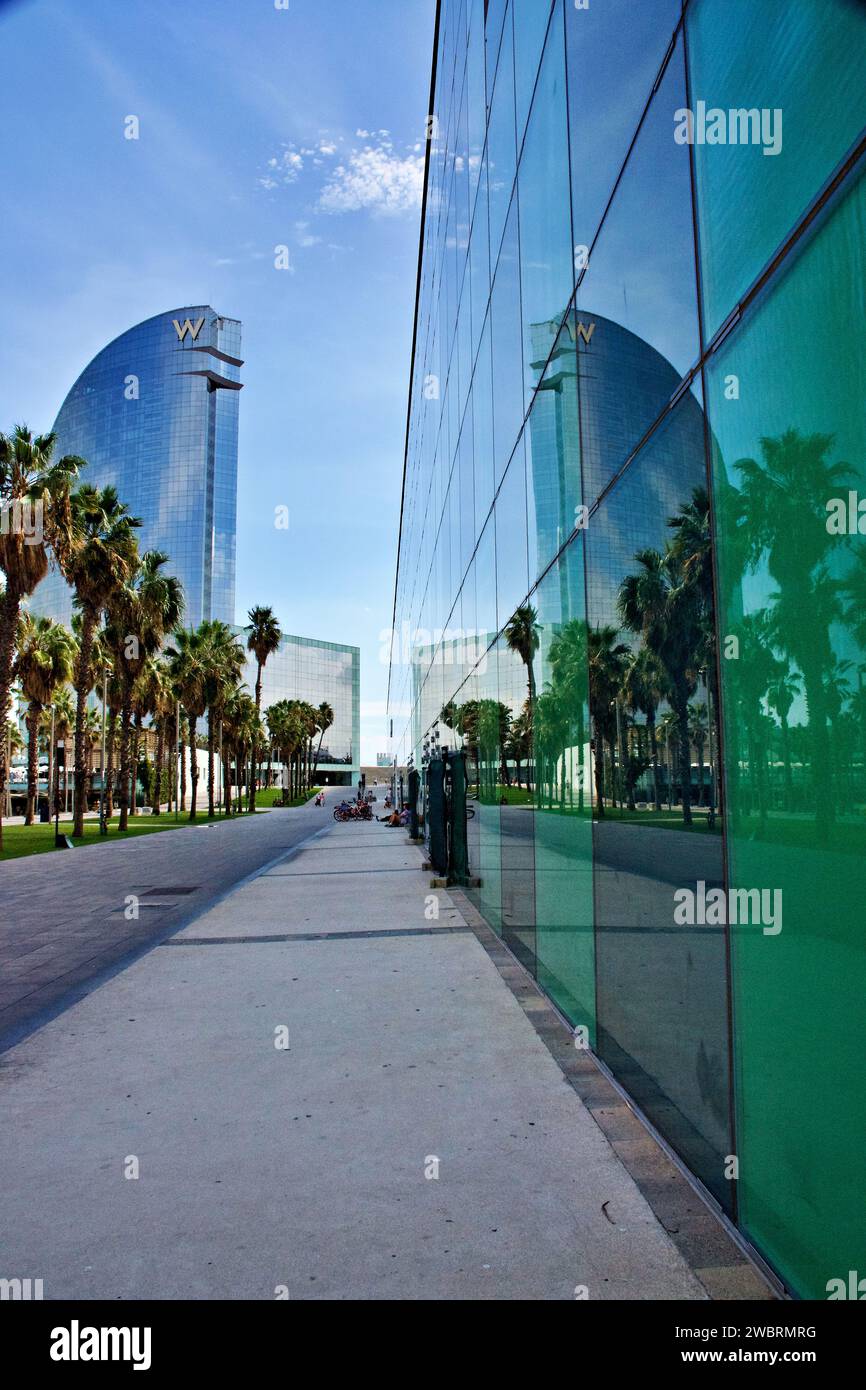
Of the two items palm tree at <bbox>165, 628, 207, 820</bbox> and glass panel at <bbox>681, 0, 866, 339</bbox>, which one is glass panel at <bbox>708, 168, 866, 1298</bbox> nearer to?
glass panel at <bbox>681, 0, 866, 339</bbox>

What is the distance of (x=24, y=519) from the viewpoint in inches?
1054

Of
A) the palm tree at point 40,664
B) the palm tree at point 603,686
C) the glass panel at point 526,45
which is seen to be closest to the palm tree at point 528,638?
the palm tree at point 603,686

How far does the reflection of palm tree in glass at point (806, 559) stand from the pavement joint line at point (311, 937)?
7843 mm

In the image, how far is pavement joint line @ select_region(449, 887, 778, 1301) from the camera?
3.18 m

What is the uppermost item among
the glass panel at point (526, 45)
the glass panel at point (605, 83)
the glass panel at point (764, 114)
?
the glass panel at point (526, 45)

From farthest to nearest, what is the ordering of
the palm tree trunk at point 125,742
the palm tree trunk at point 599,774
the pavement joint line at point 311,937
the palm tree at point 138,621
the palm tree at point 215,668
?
the palm tree at point 215,668, the palm tree trunk at point 125,742, the palm tree at point 138,621, the pavement joint line at point 311,937, the palm tree trunk at point 599,774

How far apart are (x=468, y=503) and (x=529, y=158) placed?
694 cm

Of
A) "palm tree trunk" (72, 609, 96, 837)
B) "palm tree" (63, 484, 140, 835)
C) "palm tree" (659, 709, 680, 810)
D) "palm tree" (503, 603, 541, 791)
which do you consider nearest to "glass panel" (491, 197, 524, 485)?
"palm tree" (503, 603, 541, 791)

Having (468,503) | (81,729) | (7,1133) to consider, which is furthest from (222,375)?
(7,1133)

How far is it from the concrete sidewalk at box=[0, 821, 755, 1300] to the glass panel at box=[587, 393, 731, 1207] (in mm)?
436

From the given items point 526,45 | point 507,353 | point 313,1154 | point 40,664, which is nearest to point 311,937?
point 313,1154

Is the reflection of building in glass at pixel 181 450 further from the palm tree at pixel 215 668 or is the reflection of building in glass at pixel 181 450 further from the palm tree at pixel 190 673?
the palm tree at pixel 190 673

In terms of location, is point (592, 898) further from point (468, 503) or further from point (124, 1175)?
point (468, 503)

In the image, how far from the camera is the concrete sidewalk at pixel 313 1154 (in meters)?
3.16
